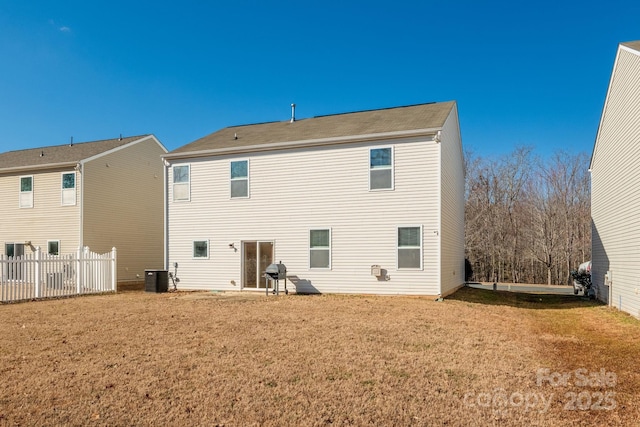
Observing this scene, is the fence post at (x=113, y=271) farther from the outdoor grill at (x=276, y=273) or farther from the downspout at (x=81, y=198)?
the outdoor grill at (x=276, y=273)

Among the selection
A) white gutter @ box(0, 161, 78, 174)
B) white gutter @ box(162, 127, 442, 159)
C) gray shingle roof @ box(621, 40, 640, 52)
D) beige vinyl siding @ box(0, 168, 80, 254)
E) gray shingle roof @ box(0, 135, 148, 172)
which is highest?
gray shingle roof @ box(621, 40, 640, 52)

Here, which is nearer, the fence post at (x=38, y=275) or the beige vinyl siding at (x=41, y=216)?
the fence post at (x=38, y=275)

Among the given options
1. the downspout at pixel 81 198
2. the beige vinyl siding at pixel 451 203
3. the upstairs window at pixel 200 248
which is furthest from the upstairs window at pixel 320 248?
the downspout at pixel 81 198

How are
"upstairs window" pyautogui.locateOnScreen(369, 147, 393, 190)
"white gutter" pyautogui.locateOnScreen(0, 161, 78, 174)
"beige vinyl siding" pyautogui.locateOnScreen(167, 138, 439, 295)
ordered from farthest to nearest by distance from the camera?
1. "white gutter" pyautogui.locateOnScreen(0, 161, 78, 174)
2. "upstairs window" pyautogui.locateOnScreen(369, 147, 393, 190)
3. "beige vinyl siding" pyautogui.locateOnScreen(167, 138, 439, 295)

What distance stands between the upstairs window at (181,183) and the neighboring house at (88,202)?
5186 mm

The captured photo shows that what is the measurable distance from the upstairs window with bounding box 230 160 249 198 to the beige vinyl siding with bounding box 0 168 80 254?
26.3ft

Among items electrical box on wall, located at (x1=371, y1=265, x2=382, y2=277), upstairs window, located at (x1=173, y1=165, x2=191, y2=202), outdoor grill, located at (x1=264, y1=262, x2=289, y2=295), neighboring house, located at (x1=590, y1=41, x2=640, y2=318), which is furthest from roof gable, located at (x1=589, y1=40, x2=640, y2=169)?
upstairs window, located at (x1=173, y1=165, x2=191, y2=202)

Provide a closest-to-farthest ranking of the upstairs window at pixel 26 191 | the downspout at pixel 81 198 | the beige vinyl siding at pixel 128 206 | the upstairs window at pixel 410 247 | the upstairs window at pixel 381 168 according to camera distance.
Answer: the upstairs window at pixel 410 247, the upstairs window at pixel 381 168, the downspout at pixel 81 198, the beige vinyl siding at pixel 128 206, the upstairs window at pixel 26 191

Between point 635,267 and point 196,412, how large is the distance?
10554 mm

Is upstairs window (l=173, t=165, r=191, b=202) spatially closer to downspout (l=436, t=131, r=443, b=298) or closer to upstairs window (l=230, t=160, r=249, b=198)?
upstairs window (l=230, t=160, r=249, b=198)

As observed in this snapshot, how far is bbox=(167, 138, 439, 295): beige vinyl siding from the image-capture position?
1317 centimetres

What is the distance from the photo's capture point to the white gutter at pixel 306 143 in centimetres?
1316

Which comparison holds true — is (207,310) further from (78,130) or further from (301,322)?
(78,130)

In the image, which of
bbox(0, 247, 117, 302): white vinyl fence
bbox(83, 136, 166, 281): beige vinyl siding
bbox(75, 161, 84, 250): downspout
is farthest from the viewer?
bbox(83, 136, 166, 281): beige vinyl siding
